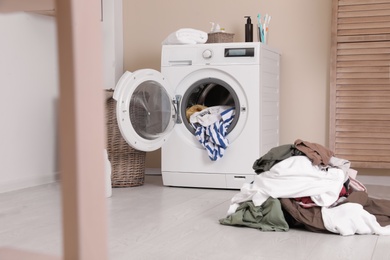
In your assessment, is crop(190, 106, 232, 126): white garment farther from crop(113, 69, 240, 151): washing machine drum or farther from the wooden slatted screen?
the wooden slatted screen

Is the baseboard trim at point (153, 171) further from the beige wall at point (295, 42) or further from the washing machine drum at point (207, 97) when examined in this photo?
the beige wall at point (295, 42)

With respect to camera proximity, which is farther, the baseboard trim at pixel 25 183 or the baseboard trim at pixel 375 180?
the baseboard trim at pixel 375 180

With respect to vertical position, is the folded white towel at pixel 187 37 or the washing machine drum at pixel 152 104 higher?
the folded white towel at pixel 187 37

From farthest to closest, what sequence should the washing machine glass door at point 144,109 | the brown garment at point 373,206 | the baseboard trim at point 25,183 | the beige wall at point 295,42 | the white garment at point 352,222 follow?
the beige wall at point 295,42
the baseboard trim at point 25,183
the washing machine glass door at point 144,109
the brown garment at point 373,206
the white garment at point 352,222

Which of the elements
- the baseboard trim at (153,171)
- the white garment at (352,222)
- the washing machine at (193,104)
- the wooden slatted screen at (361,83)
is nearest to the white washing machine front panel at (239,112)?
the washing machine at (193,104)

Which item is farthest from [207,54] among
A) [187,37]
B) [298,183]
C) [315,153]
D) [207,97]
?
[298,183]

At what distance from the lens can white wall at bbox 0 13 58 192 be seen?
3.03m

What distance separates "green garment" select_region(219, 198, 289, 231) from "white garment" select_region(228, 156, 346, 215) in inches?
1.1

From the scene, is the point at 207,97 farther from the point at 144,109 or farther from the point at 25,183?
the point at 25,183

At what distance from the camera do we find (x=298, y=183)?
2043 mm

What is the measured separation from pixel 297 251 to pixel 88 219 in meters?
1.29

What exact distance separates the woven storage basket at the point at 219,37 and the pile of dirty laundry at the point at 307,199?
1318mm

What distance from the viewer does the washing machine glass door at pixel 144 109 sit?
9.25 feet

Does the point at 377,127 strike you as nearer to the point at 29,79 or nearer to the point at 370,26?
the point at 370,26
